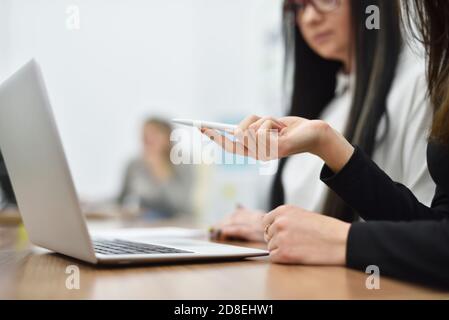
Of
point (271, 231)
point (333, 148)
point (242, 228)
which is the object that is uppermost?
point (333, 148)

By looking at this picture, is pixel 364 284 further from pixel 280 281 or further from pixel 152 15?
pixel 152 15

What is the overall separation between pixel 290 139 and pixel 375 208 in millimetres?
189

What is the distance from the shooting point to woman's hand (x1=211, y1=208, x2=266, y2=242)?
3.29 feet

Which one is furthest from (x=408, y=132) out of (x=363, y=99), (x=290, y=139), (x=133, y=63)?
(x=133, y=63)

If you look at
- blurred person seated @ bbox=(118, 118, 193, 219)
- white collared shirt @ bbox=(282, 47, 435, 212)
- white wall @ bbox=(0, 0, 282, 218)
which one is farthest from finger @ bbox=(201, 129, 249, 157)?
white wall @ bbox=(0, 0, 282, 218)

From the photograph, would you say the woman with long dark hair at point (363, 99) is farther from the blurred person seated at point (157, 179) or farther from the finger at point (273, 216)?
the blurred person seated at point (157, 179)

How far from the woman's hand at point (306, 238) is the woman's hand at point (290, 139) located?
81mm

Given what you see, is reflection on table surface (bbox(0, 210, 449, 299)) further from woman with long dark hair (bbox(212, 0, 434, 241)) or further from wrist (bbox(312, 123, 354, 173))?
woman with long dark hair (bbox(212, 0, 434, 241))

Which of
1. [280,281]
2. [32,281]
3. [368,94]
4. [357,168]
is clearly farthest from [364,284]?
[368,94]

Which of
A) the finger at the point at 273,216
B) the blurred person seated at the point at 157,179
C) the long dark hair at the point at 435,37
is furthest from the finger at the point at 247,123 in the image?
the blurred person seated at the point at 157,179

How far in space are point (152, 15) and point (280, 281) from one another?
394 centimetres

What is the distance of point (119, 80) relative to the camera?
407 cm

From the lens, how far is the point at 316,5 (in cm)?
126

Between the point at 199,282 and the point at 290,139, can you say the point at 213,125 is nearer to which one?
the point at 290,139
